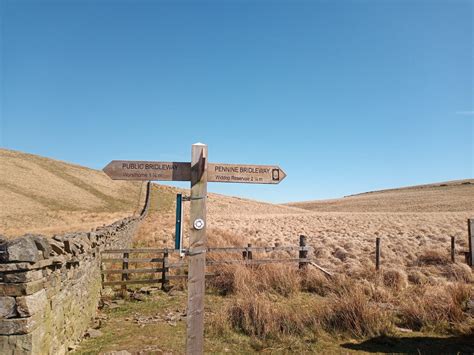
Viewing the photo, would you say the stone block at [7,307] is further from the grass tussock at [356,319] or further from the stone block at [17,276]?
the grass tussock at [356,319]

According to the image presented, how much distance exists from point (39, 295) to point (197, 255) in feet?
6.29

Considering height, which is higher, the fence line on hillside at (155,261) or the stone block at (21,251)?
the stone block at (21,251)

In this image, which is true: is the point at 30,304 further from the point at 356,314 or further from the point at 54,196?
the point at 54,196

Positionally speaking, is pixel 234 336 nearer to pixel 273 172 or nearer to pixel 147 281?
pixel 273 172

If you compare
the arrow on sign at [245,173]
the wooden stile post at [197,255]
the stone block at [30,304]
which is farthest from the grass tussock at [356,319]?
the stone block at [30,304]

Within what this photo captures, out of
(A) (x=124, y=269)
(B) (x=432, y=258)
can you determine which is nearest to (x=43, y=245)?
(A) (x=124, y=269)

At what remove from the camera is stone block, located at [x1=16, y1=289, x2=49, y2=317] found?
354 cm

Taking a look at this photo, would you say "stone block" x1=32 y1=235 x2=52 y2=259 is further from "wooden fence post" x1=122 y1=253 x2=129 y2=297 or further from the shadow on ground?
"wooden fence post" x1=122 y1=253 x2=129 y2=297

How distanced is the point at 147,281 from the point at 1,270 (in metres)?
6.30

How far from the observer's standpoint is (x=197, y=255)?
14.0 feet

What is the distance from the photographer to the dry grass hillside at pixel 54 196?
93.6 ft

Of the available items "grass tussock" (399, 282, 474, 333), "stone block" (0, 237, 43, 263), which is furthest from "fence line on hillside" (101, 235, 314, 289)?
"stone block" (0, 237, 43, 263)

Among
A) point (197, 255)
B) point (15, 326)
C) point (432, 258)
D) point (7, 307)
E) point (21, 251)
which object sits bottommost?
point (432, 258)

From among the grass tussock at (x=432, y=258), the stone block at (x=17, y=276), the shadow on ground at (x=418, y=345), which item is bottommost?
the shadow on ground at (x=418, y=345)
